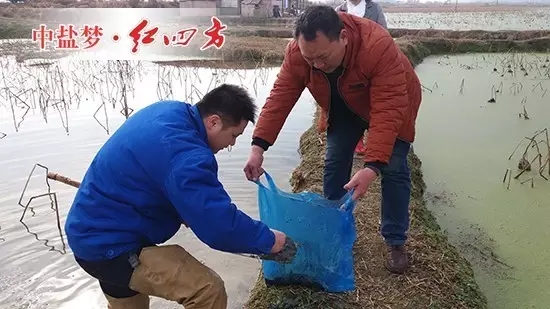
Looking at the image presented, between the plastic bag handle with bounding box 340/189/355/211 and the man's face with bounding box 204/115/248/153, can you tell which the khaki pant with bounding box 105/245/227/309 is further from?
the plastic bag handle with bounding box 340/189/355/211

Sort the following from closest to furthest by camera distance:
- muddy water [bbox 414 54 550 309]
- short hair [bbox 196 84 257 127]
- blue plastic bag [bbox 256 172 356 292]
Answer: short hair [bbox 196 84 257 127] < blue plastic bag [bbox 256 172 356 292] < muddy water [bbox 414 54 550 309]

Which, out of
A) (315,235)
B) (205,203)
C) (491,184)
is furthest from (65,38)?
(205,203)

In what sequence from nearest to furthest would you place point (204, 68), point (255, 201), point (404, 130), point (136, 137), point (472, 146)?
point (136, 137), point (404, 130), point (255, 201), point (472, 146), point (204, 68)

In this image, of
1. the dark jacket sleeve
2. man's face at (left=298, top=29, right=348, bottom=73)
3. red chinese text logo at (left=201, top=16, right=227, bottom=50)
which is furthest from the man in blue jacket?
red chinese text logo at (left=201, top=16, right=227, bottom=50)

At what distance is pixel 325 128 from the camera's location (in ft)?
8.70

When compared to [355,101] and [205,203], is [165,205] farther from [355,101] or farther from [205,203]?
[355,101]

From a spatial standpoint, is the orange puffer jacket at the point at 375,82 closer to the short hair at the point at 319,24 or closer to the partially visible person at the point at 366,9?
the short hair at the point at 319,24

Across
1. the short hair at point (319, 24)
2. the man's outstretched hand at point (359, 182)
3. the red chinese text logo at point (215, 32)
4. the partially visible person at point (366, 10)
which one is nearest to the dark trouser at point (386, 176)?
the man's outstretched hand at point (359, 182)

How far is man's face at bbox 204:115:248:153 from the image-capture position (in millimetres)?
1681

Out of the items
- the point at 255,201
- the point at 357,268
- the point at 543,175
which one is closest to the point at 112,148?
the point at 357,268

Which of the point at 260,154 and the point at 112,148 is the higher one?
the point at 112,148

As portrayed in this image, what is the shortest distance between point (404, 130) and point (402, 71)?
11.4 inches

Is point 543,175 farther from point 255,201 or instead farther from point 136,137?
point 136,137

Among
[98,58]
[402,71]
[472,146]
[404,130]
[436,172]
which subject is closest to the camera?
[402,71]
